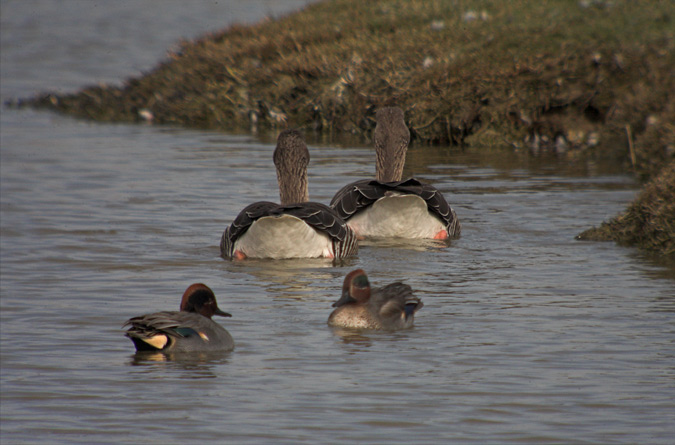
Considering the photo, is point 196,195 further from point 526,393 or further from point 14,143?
point 526,393

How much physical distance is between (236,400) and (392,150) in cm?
863

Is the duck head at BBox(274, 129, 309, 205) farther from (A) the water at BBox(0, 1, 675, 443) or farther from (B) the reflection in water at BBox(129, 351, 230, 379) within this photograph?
(B) the reflection in water at BBox(129, 351, 230, 379)

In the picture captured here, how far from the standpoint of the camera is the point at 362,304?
963cm

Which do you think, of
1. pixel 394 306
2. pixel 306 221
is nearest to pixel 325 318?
pixel 394 306

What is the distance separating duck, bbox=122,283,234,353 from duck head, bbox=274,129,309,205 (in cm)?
536

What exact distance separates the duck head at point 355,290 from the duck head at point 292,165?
14.4ft

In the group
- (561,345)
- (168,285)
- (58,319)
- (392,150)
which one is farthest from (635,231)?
(58,319)

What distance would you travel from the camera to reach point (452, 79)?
2233 centimetres

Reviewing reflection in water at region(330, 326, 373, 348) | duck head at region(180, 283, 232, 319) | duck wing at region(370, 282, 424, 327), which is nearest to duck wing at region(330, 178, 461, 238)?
duck wing at region(370, 282, 424, 327)

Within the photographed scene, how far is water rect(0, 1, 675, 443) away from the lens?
7.29 meters

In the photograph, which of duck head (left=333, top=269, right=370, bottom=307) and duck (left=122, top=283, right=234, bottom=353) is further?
duck head (left=333, top=269, right=370, bottom=307)

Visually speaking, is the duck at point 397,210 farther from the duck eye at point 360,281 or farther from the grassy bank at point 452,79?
the grassy bank at point 452,79

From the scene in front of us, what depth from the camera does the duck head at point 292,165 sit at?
1411cm

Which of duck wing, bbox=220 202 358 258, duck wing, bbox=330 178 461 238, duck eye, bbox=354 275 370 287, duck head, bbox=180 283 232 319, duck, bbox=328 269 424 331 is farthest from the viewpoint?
duck wing, bbox=330 178 461 238
